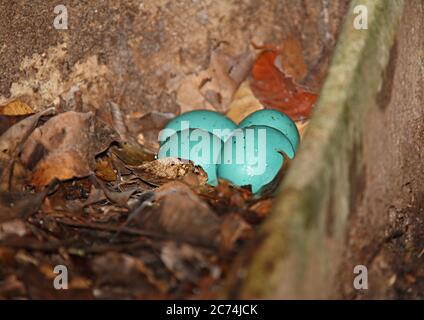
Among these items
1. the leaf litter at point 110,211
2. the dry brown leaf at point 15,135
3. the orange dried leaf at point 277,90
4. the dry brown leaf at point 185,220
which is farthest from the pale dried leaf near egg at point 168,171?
the orange dried leaf at point 277,90

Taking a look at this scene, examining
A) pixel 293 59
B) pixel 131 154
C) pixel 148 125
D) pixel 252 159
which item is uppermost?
pixel 293 59

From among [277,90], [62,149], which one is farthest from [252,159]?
[277,90]

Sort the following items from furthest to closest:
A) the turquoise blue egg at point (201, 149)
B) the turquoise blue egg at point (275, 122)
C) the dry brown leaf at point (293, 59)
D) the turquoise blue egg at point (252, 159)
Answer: the dry brown leaf at point (293, 59) < the turquoise blue egg at point (275, 122) < the turquoise blue egg at point (201, 149) < the turquoise blue egg at point (252, 159)

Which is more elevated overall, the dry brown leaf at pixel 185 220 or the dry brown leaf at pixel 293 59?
the dry brown leaf at pixel 293 59

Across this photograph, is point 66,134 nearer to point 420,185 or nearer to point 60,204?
point 60,204

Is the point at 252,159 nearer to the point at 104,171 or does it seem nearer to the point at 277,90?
the point at 104,171

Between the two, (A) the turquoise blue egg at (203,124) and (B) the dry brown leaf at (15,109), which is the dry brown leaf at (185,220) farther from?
(B) the dry brown leaf at (15,109)
